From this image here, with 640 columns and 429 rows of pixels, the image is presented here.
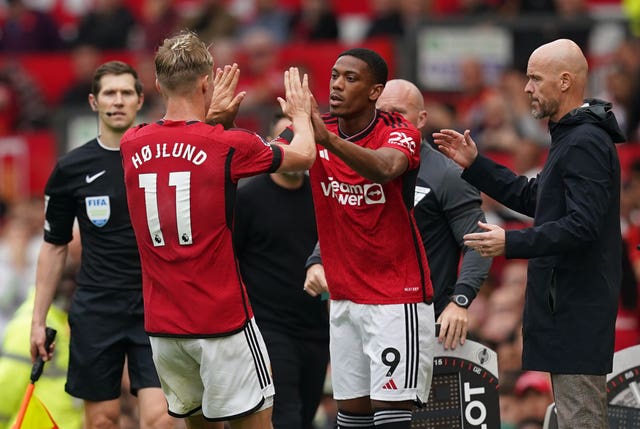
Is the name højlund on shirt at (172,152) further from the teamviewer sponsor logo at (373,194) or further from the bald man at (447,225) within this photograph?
the bald man at (447,225)

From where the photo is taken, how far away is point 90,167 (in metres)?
8.01

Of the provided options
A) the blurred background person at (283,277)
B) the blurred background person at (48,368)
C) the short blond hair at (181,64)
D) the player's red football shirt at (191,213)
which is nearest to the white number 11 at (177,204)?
the player's red football shirt at (191,213)

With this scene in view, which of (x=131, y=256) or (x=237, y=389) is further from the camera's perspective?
(x=131, y=256)

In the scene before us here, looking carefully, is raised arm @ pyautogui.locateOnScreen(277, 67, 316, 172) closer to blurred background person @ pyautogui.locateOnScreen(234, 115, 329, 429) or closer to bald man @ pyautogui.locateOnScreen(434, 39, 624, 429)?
bald man @ pyautogui.locateOnScreen(434, 39, 624, 429)

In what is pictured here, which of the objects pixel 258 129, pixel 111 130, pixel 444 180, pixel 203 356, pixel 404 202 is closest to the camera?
pixel 203 356

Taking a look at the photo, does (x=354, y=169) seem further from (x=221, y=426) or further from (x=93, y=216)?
(x=93, y=216)

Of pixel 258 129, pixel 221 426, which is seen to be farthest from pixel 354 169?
pixel 258 129

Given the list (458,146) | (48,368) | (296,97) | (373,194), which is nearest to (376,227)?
(373,194)

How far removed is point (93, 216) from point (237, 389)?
196cm

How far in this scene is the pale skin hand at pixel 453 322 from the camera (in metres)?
7.30

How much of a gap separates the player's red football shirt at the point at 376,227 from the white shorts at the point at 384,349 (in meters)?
0.07

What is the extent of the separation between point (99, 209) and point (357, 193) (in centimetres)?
187

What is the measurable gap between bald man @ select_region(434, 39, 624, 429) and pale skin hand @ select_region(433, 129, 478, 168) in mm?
484

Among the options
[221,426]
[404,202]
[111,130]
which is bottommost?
[221,426]
